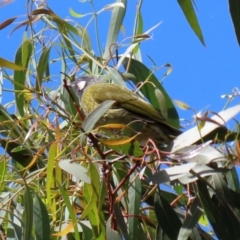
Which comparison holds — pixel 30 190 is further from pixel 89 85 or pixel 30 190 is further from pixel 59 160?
pixel 89 85

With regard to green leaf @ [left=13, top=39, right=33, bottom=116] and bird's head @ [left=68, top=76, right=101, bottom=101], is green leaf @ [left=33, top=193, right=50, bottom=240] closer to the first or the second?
green leaf @ [left=13, top=39, right=33, bottom=116]

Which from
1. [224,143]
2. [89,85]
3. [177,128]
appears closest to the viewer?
[224,143]

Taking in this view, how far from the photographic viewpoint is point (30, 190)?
2398 mm

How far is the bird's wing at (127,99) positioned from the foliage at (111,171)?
0.05 metres

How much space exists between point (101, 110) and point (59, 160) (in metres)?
0.25

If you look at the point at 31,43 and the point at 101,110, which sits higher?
the point at 31,43

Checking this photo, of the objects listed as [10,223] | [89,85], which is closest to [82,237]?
[10,223]

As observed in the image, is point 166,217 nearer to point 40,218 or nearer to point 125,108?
point 40,218

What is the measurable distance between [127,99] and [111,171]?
3.21 ft

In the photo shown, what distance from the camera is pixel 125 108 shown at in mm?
3279

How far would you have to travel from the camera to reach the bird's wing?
118 inches

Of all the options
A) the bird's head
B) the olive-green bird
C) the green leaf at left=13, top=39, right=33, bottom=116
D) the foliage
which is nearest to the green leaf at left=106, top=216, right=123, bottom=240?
the foliage

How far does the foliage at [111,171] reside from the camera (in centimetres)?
217

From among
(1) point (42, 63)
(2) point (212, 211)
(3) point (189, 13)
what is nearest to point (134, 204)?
(2) point (212, 211)
